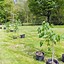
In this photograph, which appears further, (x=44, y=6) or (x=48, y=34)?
(x=44, y=6)

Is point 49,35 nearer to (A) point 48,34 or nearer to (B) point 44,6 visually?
(A) point 48,34

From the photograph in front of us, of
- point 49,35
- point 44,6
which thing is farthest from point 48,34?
point 44,6

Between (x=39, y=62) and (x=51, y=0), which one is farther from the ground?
(x=51, y=0)

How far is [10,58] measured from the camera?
33.6ft

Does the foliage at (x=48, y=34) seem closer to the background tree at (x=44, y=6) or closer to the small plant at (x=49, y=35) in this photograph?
the small plant at (x=49, y=35)

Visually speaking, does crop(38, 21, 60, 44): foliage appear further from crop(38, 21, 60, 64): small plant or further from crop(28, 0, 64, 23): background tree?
crop(28, 0, 64, 23): background tree

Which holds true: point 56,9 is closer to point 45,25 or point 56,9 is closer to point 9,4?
point 9,4

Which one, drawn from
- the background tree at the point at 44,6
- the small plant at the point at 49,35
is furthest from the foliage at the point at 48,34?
the background tree at the point at 44,6

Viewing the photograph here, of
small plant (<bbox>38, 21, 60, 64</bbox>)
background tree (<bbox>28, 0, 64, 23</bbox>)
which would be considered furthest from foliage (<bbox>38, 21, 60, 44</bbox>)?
background tree (<bbox>28, 0, 64, 23</bbox>)

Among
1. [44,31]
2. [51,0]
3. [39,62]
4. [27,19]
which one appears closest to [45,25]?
[44,31]

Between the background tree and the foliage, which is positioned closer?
the foliage

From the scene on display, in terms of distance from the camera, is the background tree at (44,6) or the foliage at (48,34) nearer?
the foliage at (48,34)

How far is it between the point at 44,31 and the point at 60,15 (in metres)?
37.7

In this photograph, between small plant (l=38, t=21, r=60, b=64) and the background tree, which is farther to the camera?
the background tree
